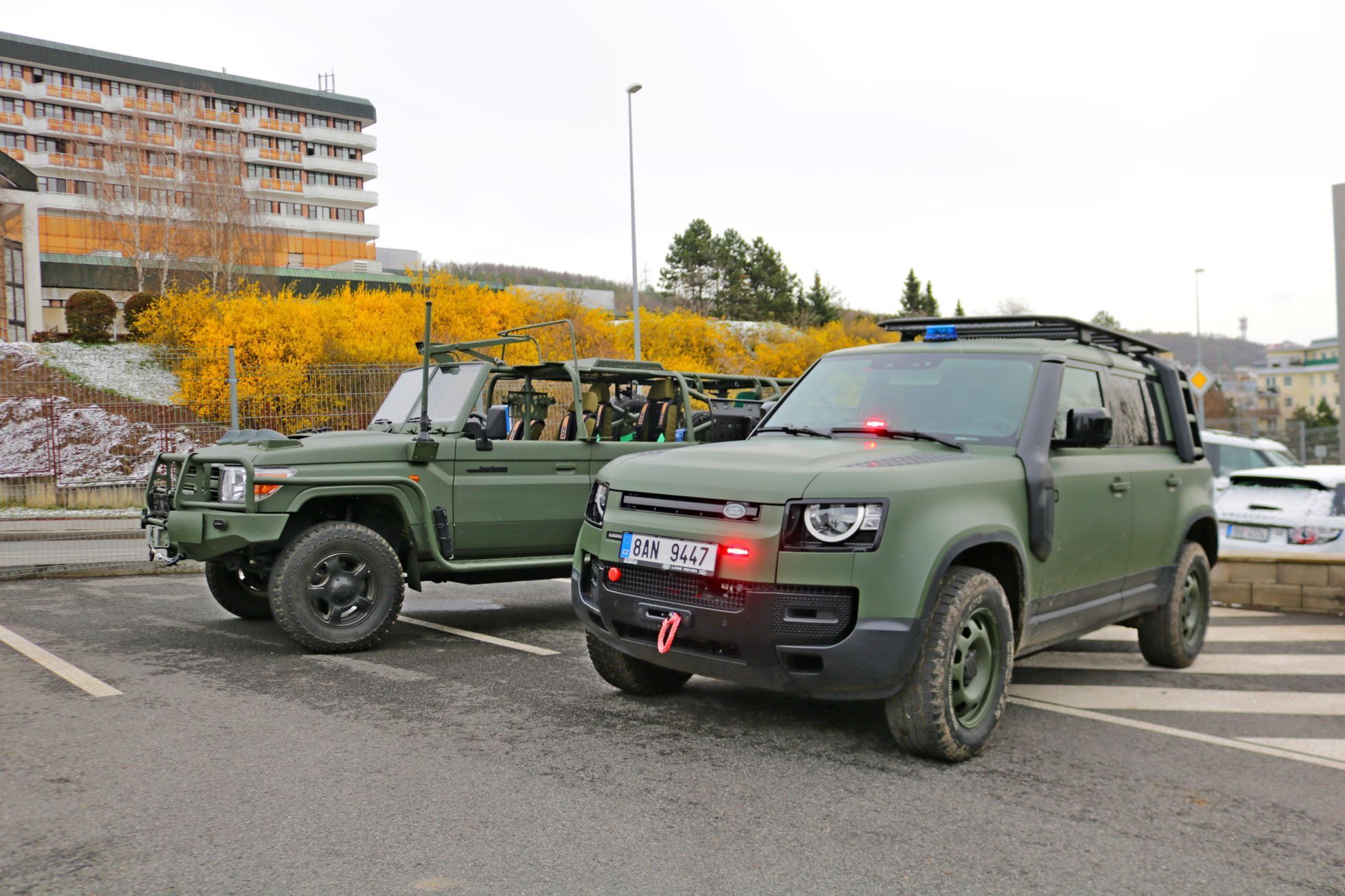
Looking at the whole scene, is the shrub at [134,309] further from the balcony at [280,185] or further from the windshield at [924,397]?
the balcony at [280,185]

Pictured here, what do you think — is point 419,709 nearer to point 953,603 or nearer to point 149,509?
point 953,603

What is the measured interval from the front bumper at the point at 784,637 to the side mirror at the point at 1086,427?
62.2 inches

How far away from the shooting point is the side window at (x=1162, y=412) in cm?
683

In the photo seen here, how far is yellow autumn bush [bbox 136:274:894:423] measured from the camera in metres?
17.9

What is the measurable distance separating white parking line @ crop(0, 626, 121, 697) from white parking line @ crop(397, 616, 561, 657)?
2.46 m

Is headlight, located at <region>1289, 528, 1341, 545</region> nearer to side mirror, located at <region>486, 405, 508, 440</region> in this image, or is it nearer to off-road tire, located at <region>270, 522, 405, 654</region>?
side mirror, located at <region>486, 405, 508, 440</region>

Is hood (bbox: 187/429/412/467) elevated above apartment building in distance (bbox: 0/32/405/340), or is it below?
below

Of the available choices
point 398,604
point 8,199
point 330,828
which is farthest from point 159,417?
point 8,199

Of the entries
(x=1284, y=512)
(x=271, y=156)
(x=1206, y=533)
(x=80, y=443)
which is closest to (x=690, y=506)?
(x=1206, y=533)

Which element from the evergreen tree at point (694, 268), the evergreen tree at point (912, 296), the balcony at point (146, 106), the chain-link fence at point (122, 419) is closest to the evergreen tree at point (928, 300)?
the evergreen tree at point (912, 296)

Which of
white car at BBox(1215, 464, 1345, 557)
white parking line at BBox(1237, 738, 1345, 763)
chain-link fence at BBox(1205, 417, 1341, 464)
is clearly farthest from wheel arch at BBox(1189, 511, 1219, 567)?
chain-link fence at BBox(1205, 417, 1341, 464)

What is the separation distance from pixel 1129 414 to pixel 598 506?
3.34 meters

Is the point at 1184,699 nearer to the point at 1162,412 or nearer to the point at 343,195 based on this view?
the point at 1162,412

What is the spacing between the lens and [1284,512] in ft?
30.8
